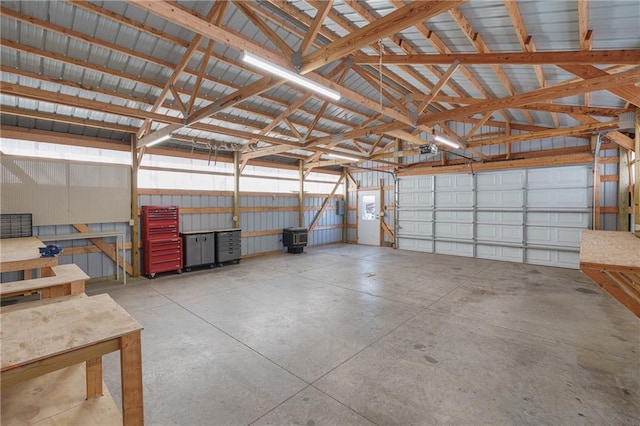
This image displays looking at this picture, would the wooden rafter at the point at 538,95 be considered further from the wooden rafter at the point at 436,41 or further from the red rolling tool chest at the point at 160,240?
the red rolling tool chest at the point at 160,240

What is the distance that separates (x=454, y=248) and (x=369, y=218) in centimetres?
349

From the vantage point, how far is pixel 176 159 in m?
7.59

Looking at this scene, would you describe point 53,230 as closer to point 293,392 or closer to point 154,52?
point 154,52

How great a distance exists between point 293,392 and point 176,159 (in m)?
6.86

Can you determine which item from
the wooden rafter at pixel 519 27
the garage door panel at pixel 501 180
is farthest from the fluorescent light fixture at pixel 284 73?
the garage door panel at pixel 501 180

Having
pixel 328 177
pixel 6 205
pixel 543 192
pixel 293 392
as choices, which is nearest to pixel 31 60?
pixel 6 205

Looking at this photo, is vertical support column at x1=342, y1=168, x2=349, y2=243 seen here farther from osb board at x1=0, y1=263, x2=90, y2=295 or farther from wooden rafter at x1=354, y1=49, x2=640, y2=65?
osb board at x1=0, y1=263, x2=90, y2=295

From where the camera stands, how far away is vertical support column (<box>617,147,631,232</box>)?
21.6ft

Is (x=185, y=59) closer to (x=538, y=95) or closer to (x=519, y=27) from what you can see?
(x=519, y=27)

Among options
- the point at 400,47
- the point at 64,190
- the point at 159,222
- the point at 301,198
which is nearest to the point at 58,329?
the point at 400,47

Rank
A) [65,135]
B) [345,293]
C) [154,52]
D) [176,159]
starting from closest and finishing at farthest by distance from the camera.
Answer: [154,52] → [345,293] → [65,135] → [176,159]

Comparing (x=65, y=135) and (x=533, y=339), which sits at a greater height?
(x=65, y=135)

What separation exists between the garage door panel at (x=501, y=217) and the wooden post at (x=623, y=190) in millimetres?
1940

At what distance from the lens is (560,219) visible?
301 inches
